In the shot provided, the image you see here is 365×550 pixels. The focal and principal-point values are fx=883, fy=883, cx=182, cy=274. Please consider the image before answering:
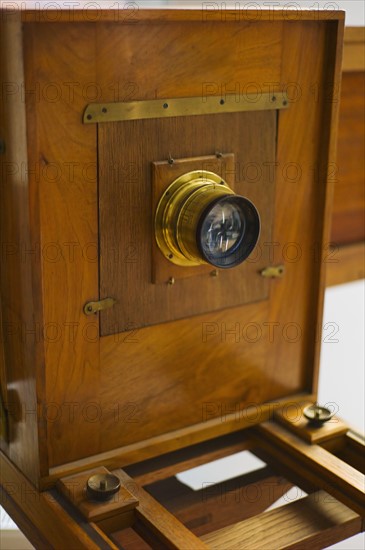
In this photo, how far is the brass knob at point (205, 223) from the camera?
105 cm

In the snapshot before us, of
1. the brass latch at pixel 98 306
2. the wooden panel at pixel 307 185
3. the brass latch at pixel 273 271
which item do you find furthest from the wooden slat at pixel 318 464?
the brass latch at pixel 98 306

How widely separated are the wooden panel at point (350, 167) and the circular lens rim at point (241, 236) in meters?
0.37

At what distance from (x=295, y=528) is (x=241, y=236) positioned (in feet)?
1.19

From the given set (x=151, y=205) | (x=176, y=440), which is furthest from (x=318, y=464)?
(x=151, y=205)

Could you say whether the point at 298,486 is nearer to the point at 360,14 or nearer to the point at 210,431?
the point at 210,431

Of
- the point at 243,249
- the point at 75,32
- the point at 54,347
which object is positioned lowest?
the point at 54,347

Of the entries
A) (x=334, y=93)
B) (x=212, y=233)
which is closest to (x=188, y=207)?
(x=212, y=233)

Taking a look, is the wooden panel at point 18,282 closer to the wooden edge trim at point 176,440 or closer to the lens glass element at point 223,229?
the wooden edge trim at point 176,440

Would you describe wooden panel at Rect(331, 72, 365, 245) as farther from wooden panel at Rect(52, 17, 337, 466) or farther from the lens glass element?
the lens glass element

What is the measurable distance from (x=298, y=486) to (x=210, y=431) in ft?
0.47

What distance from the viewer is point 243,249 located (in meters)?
1.09

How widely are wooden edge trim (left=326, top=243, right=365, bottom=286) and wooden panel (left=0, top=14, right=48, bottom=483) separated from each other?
631mm

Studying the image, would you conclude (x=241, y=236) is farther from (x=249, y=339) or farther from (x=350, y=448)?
(x=350, y=448)

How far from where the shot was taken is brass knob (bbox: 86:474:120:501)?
106 centimetres
